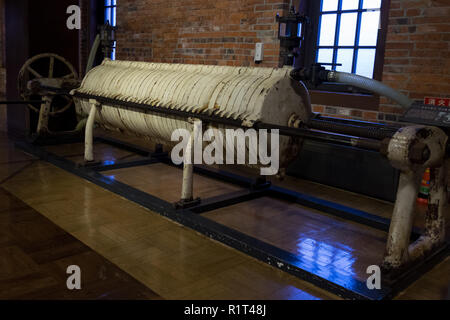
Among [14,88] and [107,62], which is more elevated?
[107,62]

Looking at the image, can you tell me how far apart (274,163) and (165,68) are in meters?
1.44

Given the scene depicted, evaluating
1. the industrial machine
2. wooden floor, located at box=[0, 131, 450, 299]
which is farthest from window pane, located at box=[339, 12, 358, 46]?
wooden floor, located at box=[0, 131, 450, 299]

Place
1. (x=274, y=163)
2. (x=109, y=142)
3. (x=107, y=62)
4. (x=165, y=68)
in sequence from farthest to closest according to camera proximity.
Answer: (x=109, y=142) < (x=107, y=62) < (x=165, y=68) < (x=274, y=163)

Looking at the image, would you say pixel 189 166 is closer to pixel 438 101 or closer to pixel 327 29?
pixel 438 101

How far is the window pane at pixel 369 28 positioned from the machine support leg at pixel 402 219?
2.13 m

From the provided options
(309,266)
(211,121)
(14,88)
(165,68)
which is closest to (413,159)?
(309,266)

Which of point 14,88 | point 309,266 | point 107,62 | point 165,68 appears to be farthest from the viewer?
point 14,88

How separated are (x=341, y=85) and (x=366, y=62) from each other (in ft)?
0.97

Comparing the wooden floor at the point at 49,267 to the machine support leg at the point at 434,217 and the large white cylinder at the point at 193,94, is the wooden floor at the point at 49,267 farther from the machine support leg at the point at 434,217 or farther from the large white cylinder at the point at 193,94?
the machine support leg at the point at 434,217

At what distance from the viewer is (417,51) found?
3.28m

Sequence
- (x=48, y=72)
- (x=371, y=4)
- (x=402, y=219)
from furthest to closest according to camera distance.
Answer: (x=48, y=72) → (x=371, y=4) → (x=402, y=219)

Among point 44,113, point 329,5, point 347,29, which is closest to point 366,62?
point 347,29

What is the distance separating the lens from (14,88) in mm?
5324
